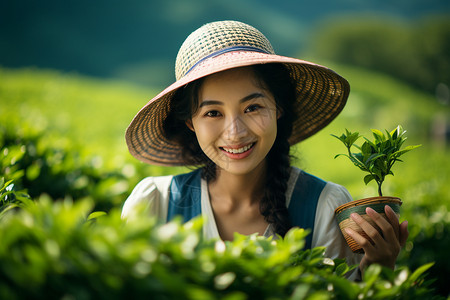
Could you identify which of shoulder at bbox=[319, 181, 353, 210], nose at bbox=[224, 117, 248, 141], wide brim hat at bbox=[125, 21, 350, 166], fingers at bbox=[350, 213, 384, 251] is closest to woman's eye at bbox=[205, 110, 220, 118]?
nose at bbox=[224, 117, 248, 141]

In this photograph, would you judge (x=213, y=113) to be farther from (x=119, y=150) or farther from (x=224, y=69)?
(x=119, y=150)

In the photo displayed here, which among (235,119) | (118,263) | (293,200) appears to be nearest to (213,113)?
(235,119)

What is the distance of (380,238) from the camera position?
1.84 m

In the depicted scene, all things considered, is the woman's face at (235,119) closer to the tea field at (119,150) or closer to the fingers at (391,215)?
the fingers at (391,215)

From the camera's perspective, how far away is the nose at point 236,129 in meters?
2.06

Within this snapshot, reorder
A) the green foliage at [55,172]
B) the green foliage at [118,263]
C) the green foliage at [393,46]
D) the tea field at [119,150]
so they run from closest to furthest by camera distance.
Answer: the green foliage at [118,263] → the green foliage at [55,172] → the tea field at [119,150] → the green foliage at [393,46]

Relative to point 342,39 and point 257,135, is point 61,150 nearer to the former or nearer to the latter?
point 257,135

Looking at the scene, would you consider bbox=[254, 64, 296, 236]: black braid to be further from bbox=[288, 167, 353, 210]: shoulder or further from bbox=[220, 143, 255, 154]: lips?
bbox=[220, 143, 255, 154]: lips

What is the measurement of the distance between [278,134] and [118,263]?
5.34 ft

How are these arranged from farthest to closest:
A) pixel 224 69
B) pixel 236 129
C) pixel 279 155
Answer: pixel 279 155 → pixel 236 129 → pixel 224 69

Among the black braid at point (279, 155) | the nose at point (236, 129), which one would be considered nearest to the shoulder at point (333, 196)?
the black braid at point (279, 155)

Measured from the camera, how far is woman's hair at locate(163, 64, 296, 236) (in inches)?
88.8

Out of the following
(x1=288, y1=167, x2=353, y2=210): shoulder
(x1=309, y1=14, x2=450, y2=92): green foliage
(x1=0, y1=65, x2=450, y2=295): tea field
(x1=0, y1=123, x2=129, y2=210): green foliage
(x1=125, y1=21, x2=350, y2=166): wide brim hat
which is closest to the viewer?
(x1=125, y1=21, x2=350, y2=166): wide brim hat

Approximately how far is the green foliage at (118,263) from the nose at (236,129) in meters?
0.76
